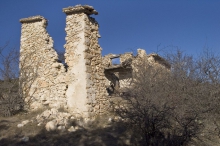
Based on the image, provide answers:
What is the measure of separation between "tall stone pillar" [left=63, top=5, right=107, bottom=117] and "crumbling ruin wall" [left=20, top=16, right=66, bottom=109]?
1.92 ft

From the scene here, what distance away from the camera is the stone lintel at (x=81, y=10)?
26.2 feet

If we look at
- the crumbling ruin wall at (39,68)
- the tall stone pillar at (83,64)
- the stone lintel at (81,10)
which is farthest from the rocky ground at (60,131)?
the stone lintel at (81,10)

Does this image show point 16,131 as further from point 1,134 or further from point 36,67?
point 36,67

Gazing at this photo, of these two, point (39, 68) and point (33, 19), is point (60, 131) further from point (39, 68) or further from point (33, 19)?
point (33, 19)

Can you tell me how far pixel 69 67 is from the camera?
801cm

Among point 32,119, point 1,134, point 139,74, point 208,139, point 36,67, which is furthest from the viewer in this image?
point 139,74

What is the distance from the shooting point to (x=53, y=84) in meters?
8.41

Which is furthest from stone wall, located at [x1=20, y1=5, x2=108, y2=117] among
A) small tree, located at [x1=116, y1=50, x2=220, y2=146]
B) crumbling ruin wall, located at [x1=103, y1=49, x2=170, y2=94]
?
crumbling ruin wall, located at [x1=103, y1=49, x2=170, y2=94]

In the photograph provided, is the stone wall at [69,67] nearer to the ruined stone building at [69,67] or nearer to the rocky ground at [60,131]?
the ruined stone building at [69,67]

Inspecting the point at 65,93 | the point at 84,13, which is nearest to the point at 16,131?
the point at 65,93

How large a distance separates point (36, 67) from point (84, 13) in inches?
113

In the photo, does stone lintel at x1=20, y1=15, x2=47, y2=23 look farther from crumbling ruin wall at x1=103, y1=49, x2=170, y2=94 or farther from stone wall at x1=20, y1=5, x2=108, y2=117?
crumbling ruin wall at x1=103, y1=49, x2=170, y2=94

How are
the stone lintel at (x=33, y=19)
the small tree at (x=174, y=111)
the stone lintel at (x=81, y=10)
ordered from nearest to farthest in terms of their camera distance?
the small tree at (x=174, y=111) → the stone lintel at (x=81, y=10) → the stone lintel at (x=33, y=19)

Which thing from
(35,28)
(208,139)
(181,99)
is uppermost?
(35,28)
